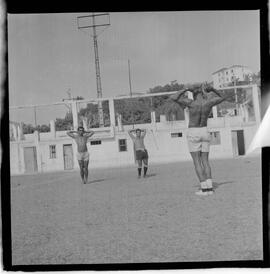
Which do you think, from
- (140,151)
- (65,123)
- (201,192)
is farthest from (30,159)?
(201,192)

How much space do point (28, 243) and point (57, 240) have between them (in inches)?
9.3

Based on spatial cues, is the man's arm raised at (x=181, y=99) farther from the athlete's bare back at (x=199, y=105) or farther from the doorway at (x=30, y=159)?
the doorway at (x=30, y=159)

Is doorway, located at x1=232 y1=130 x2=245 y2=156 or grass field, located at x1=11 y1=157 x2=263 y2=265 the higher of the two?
doorway, located at x1=232 y1=130 x2=245 y2=156

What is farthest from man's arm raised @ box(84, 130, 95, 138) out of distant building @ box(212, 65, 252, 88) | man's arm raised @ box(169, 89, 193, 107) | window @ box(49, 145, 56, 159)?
distant building @ box(212, 65, 252, 88)

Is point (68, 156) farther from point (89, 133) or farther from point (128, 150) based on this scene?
point (128, 150)

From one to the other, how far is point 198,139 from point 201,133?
0.06m

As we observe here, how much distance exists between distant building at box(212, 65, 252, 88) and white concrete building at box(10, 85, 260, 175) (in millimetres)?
150

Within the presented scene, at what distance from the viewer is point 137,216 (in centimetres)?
408

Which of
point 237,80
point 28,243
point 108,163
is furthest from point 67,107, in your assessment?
point 237,80

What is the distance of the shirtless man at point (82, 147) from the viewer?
4117 millimetres

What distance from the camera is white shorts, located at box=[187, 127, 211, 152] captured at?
13.6ft

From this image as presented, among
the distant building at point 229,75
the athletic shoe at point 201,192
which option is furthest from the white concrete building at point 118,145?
the athletic shoe at point 201,192

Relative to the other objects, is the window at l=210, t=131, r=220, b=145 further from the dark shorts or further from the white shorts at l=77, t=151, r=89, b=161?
the white shorts at l=77, t=151, r=89, b=161

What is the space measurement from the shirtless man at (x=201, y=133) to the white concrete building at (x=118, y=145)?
4 centimetres
